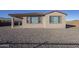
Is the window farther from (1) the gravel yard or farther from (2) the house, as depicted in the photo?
(1) the gravel yard

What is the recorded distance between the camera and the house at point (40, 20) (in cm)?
477

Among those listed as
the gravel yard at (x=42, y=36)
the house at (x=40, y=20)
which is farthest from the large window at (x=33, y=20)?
the gravel yard at (x=42, y=36)

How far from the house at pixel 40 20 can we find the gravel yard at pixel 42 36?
0.09 m

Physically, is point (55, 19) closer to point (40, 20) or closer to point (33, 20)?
point (40, 20)

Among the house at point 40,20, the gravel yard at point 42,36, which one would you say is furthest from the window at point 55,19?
the gravel yard at point 42,36

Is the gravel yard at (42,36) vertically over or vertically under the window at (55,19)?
under

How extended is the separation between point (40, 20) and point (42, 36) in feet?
0.97

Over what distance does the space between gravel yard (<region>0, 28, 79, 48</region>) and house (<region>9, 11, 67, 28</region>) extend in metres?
0.09

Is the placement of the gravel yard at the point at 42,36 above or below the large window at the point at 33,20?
below

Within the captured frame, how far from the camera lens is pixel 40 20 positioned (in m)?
4.82

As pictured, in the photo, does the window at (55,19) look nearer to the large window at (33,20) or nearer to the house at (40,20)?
the house at (40,20)

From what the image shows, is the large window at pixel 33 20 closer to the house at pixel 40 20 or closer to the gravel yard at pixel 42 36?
the house at pixel 40 20

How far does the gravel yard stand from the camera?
4754 mm

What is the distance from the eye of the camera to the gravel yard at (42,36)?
15.6 ft
